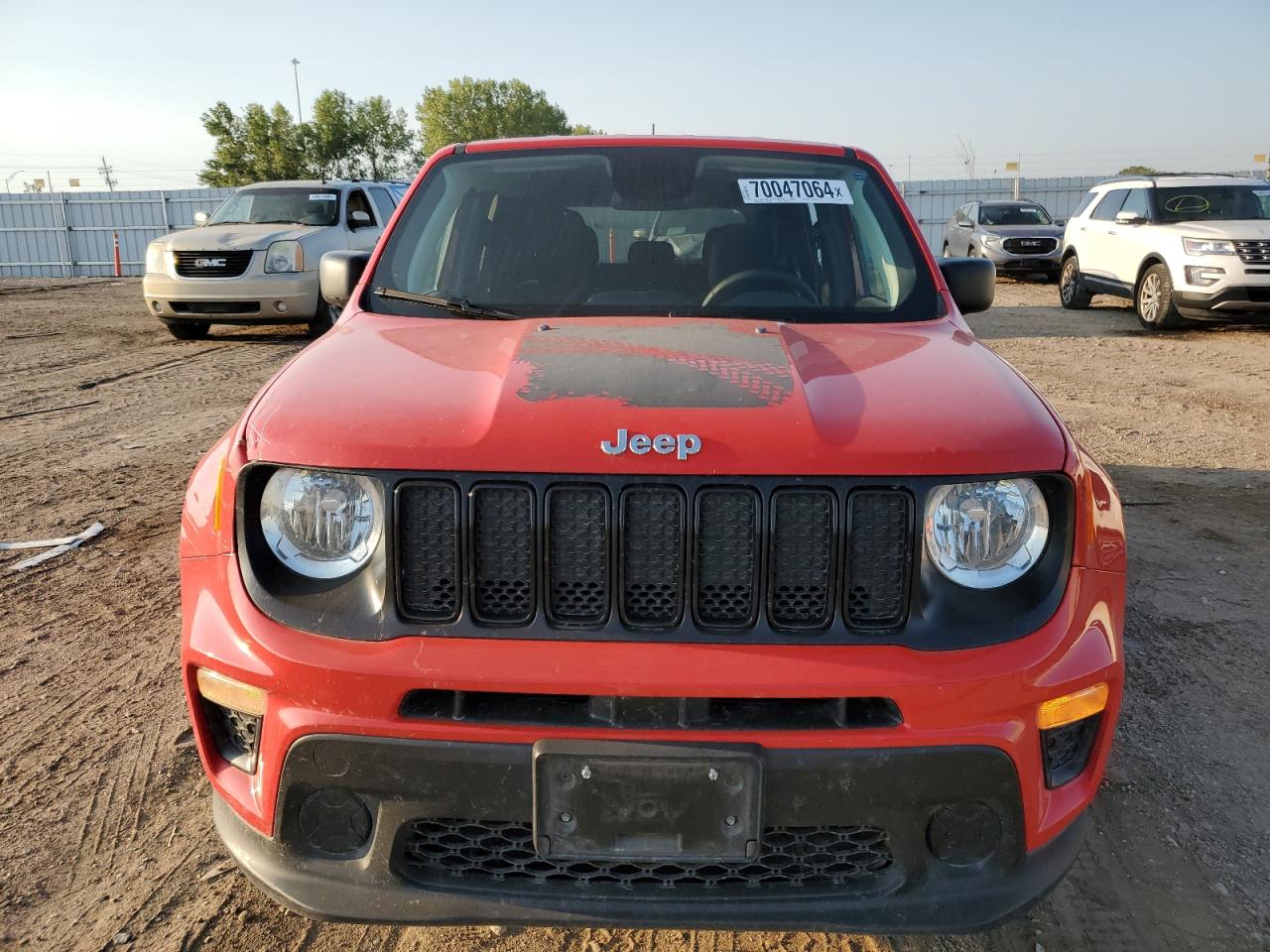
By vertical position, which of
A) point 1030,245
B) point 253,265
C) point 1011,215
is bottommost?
point 1030,245

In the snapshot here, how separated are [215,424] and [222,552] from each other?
585cm

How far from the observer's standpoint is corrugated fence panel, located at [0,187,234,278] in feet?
93.8

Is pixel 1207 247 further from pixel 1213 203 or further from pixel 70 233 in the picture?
pixel 70 233

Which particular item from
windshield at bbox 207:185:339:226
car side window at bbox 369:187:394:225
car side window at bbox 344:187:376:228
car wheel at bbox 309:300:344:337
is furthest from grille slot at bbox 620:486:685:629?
car side window at bbox 369:187:394:225

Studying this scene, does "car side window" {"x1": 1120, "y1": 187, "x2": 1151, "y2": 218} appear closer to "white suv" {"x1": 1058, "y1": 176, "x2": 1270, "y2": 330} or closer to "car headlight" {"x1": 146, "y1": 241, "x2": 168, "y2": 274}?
"white suv" {"x1": 1058, "y1": 176, "x2": 1270, "y2": 330}

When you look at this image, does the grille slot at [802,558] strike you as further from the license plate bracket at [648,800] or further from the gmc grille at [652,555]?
the license plate bracket at [648,800]

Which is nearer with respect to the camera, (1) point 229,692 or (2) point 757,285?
(1) point 229,692

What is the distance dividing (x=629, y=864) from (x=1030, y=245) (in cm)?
1920

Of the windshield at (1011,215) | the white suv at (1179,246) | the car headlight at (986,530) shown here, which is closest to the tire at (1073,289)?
the white suv at (1179,246)

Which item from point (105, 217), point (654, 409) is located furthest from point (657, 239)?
point (105, 217)

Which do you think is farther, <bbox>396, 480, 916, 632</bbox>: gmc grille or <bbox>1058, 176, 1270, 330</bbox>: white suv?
<bbox>1058, 176, 1270, 330</bbox>: white suv

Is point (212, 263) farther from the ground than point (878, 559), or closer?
farther from the ground

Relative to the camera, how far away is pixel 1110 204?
533 inches

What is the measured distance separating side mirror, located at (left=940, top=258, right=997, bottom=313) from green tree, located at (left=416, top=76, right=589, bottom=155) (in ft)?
248
